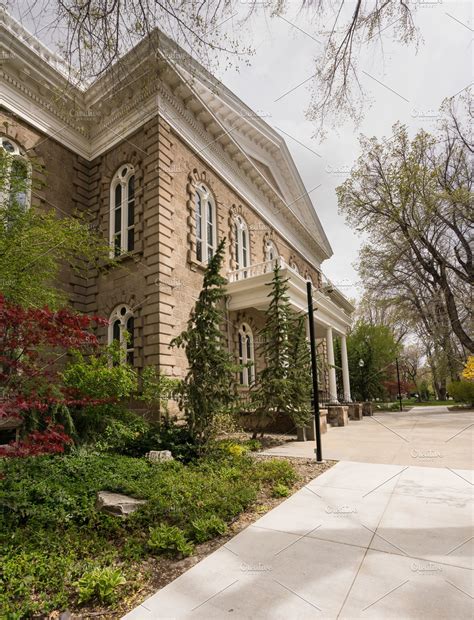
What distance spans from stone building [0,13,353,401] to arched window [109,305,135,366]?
47 millimetres

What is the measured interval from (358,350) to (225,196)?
52.9 ft

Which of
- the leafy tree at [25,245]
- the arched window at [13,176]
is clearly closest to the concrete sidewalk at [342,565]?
the leafy tree at [25,245]

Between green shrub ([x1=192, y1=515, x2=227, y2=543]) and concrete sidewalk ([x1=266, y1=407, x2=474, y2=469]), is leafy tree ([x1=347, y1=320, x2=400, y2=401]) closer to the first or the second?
concrete sidewalk ([x1=266, y1=407, x2=474, y2=469])

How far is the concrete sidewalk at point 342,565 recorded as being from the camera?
2.68m

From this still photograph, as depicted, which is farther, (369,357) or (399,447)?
Answer: (369,357)

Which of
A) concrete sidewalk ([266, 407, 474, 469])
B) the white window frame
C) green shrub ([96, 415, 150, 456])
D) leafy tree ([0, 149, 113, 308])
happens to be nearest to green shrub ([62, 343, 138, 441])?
green shrub ([96, 415, 150, 456])

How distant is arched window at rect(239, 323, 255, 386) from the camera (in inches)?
609

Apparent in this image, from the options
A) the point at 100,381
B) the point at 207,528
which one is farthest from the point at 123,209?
the point at 207,528

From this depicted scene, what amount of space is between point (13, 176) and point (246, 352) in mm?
10514

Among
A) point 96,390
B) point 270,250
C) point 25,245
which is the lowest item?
point 96,390

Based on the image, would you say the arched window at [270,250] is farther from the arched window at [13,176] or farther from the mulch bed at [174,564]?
the mulch bed at [174,564]

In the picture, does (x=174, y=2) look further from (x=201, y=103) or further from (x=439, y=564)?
(x=201, y=103)

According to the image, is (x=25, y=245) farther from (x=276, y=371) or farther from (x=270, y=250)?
(x=270, y=250)

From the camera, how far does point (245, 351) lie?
15609 millimetres
